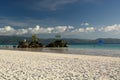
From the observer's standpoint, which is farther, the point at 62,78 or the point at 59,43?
the point at 59,43

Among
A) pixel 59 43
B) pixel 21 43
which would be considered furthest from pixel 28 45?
pixel 59 43

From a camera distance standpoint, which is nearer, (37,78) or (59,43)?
(37,78)

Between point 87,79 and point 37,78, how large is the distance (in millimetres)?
2332

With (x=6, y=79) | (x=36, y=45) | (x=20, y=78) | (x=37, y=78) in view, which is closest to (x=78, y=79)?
(x=37, y=78)

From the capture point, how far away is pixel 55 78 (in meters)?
8.56

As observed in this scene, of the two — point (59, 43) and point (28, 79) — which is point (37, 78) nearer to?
point (28, 79)

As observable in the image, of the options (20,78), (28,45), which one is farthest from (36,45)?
(20,78)

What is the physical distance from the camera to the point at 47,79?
8.30 metres

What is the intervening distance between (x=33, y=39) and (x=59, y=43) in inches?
498

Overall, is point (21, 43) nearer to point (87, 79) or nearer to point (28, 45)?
point (28, 45)

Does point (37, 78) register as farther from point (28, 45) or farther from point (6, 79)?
point (28, 45)

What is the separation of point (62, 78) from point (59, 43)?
3121 inches

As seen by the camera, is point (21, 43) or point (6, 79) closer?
point (6, 79)

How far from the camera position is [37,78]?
8453 millimetres
